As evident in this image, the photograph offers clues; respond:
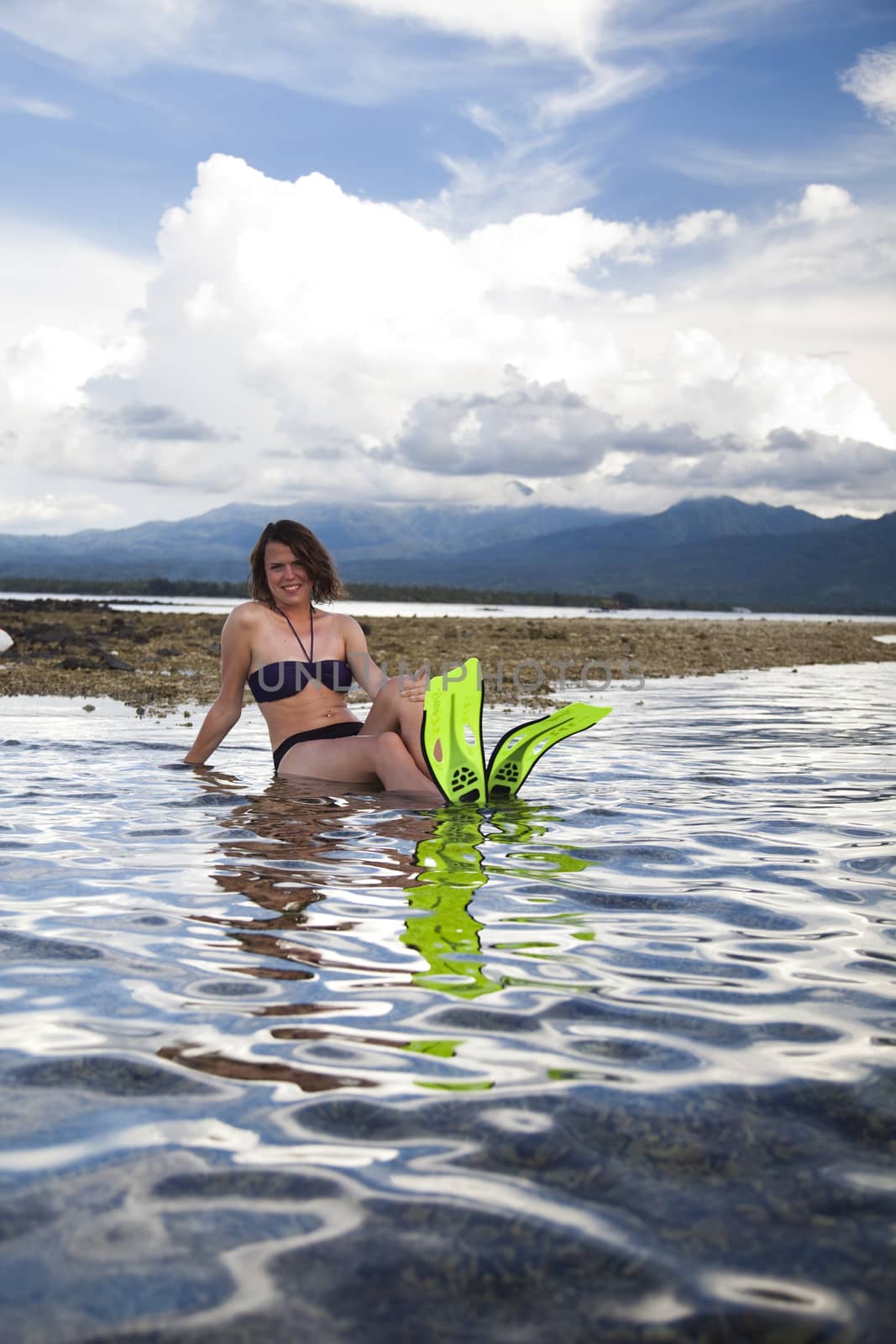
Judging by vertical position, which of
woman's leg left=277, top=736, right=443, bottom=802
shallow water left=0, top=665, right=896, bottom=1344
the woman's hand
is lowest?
shallow water left=0, top=665, right=896, bottom=1344

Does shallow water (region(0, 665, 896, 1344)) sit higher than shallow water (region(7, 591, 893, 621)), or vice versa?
shallow water (region(7, 591, 893, 621))

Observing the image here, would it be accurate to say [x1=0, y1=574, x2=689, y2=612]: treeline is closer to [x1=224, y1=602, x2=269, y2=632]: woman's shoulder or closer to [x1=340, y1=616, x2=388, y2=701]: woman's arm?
[x1=340, y1=616, x2=388, y2=701]: woman's arm

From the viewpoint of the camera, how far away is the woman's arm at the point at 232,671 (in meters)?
10.1

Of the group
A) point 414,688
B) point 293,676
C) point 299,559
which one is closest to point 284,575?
point 299,559

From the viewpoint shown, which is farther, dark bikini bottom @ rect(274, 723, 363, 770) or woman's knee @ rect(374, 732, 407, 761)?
dark bikini bottom @ rect(274, 723, 363, 770)

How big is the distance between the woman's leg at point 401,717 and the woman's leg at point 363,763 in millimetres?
62

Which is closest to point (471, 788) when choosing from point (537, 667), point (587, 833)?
point (587, 833)

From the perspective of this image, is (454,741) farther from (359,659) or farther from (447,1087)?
(447,1087)

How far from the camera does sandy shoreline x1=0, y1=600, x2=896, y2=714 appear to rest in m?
20.8

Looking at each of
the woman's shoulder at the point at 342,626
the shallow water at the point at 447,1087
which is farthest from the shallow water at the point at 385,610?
the shallow water at the point at 447,1087

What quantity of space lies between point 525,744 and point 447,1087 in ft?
18.8

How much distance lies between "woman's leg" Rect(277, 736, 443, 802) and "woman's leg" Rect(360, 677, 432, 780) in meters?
0.06

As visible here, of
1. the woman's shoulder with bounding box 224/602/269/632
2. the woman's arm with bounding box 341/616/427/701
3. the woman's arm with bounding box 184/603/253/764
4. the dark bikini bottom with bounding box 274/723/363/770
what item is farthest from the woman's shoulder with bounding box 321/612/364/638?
the dark bikini bottom with bounding box 274/723/363/770

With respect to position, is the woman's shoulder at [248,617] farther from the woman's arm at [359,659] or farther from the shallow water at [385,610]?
the shallow water at [385,610]
